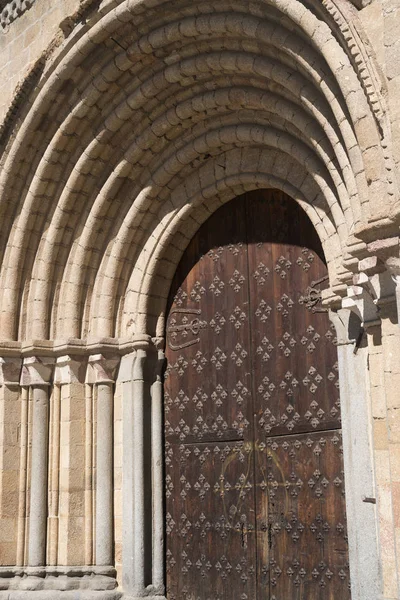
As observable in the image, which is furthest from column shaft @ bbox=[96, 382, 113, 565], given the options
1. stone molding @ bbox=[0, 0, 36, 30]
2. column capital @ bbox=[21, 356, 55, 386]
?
stone molding @ bbox=[0, 0, 36, 30]

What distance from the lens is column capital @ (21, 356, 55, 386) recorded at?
773cm

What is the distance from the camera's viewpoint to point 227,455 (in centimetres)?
709

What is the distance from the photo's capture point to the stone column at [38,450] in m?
7.43

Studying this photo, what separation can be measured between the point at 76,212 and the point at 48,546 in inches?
109

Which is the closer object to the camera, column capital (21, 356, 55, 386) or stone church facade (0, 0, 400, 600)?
stone church facade (0, 0, 400, 600)

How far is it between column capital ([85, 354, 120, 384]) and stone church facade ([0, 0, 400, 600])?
1 centimetres

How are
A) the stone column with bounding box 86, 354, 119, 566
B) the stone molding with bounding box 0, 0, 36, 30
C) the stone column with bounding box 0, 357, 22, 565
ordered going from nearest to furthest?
the stone column with bounding box 86, 354, 119, 566, the stone column with bounding box 0, 357, 22, 565, the stone molding with bounding box 0, 0, 36, 30

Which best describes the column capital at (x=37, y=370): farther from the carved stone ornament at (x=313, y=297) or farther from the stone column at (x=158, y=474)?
the carved stone ornament at (x=313, y=297)

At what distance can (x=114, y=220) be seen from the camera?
7.80m

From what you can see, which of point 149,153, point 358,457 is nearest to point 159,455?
point 358,457

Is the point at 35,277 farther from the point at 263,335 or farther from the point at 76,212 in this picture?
the point at 263,335

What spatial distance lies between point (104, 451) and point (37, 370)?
0.89 metres

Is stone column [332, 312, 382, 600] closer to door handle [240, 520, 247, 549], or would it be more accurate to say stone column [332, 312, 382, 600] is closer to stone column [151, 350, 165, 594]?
door handle [240, 520, 247, 549]

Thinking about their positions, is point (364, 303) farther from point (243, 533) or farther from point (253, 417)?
point (243, 533)
